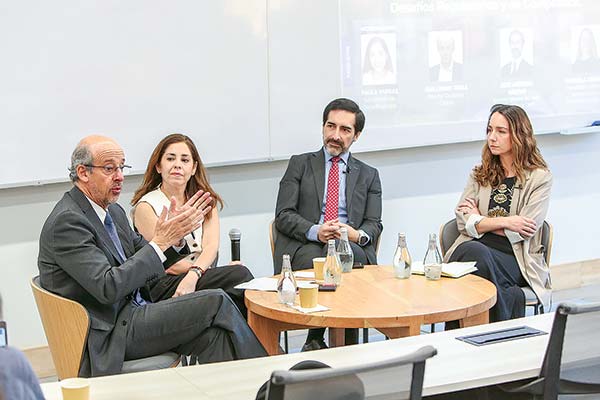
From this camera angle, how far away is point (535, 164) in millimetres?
5398

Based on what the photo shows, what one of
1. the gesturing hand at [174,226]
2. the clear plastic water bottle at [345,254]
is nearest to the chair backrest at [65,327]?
the gesturing hand at [174,226]

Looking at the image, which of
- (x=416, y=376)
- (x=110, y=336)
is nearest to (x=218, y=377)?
(x=416, y=376)

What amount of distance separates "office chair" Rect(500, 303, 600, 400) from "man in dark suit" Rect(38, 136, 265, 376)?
137 centimetres

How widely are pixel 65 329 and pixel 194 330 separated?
1.72ft

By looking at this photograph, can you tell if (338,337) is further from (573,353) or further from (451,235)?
(573,353)

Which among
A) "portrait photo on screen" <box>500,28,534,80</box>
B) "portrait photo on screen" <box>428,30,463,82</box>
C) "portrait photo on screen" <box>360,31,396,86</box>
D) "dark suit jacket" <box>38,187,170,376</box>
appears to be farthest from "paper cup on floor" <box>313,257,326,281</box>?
"portrait photo on screen" <box>500,28,534,80</box>

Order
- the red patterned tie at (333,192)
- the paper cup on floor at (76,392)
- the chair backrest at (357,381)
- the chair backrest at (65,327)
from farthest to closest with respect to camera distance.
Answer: the red patterned tie at (333,192) → the chair backrest at (65,327) → the paper cup on floor at (76,392) → the chair backrest at (357,381)

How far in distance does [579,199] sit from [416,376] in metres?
5.16

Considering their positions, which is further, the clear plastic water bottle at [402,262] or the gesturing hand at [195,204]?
the clear plastic water bottle at [402,262]

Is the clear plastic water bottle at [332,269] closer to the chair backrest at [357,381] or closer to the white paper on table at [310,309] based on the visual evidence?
the white paper on table at [310,309]

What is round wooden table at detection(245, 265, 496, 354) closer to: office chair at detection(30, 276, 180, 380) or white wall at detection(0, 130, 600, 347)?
office chair at detection(30, 276, 180, 380)

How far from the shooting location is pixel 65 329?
374 cm

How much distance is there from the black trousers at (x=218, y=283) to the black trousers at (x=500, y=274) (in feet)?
3.96

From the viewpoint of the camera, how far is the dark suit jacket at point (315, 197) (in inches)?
211
